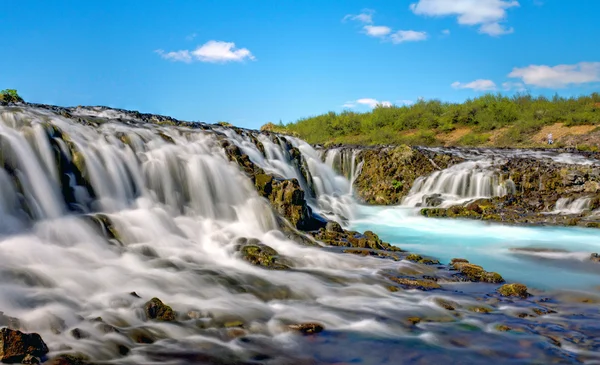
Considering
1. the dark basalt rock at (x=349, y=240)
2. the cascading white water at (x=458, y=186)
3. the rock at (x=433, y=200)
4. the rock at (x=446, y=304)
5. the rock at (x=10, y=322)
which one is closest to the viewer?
the rock at (x=10, y=322)

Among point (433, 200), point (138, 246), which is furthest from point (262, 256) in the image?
point (433, 200)

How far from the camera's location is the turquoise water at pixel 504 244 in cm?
1039

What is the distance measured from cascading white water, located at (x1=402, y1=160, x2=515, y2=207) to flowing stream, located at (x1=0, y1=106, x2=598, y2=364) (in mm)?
5889

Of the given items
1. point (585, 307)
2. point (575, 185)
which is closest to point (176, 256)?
point (585, 307)

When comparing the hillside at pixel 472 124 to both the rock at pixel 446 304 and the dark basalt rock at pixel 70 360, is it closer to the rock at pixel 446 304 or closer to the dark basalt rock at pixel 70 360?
the rock at pixel 446 304

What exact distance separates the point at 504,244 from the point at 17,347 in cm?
1256

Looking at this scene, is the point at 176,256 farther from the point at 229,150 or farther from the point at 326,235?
the point at 229,150

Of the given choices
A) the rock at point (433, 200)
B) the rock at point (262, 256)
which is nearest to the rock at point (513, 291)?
the rock at point (262, 256)

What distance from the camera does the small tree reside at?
2012cm

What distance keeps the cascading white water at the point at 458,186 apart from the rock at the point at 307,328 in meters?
→ 15.5

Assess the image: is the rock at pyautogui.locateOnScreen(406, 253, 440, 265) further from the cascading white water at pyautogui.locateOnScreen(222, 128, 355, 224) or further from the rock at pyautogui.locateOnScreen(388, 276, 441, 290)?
the cascading white water at pyautogui.locateOnScreen(222, 128, 355, 224)

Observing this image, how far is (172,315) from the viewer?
21.8 ft

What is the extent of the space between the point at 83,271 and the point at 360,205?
16.4 m

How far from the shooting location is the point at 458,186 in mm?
22578
